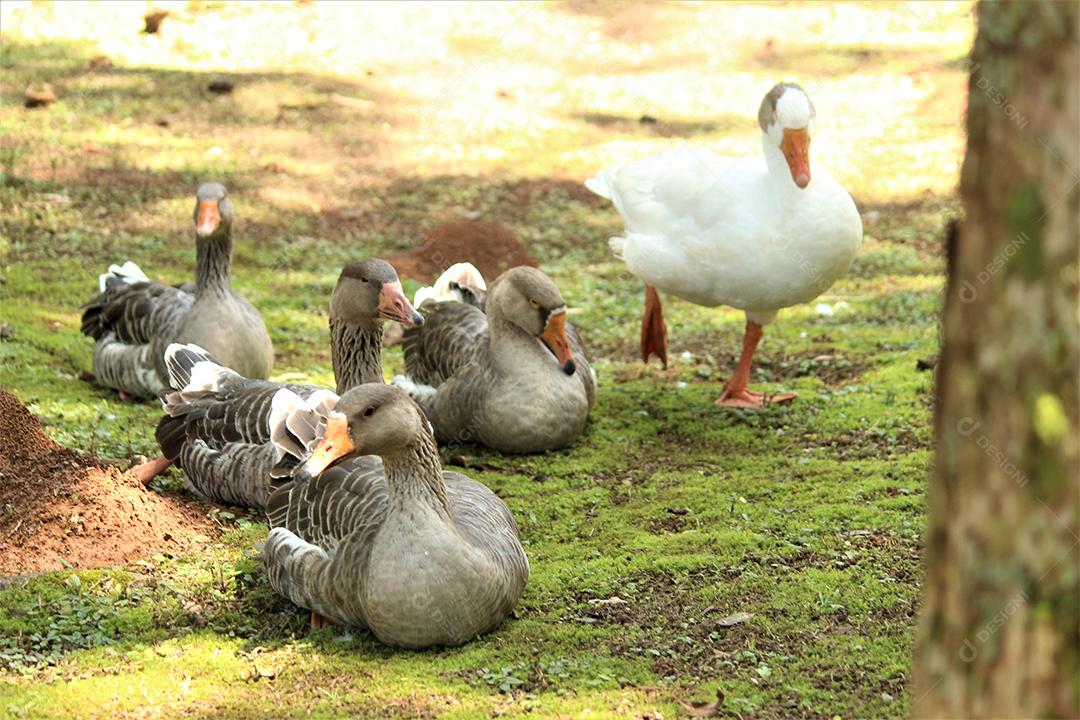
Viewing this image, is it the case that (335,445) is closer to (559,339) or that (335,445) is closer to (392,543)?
(392,543)

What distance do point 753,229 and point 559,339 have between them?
53.9 inches

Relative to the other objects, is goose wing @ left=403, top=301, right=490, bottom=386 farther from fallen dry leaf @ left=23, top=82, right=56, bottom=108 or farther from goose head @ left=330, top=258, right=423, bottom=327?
fallen dry leaf @ left=23, top=82, right=56, bottom=108

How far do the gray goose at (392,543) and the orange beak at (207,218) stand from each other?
11.0ft

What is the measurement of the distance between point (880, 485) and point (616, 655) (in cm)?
250

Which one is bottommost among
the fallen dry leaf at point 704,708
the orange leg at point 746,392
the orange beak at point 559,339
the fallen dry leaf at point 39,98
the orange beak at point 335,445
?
the orange leg at point 746,392

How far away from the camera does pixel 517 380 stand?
26.1 ft

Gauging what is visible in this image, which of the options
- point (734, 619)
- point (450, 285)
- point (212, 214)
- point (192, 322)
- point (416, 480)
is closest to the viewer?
point (416, 480)

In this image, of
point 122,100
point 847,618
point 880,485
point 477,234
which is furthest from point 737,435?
point 122,100

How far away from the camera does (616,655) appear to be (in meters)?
5.22

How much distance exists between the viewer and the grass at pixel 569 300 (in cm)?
511

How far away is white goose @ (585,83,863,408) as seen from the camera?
320 inches

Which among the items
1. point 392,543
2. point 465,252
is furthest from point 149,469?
point 465,252

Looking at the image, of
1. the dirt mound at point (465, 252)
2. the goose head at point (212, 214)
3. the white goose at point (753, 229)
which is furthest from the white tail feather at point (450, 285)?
the dirt mound at point (465, 252)

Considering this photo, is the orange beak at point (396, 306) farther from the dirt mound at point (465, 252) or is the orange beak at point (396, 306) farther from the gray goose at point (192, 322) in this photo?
the dirt mound at point (465, 252)
